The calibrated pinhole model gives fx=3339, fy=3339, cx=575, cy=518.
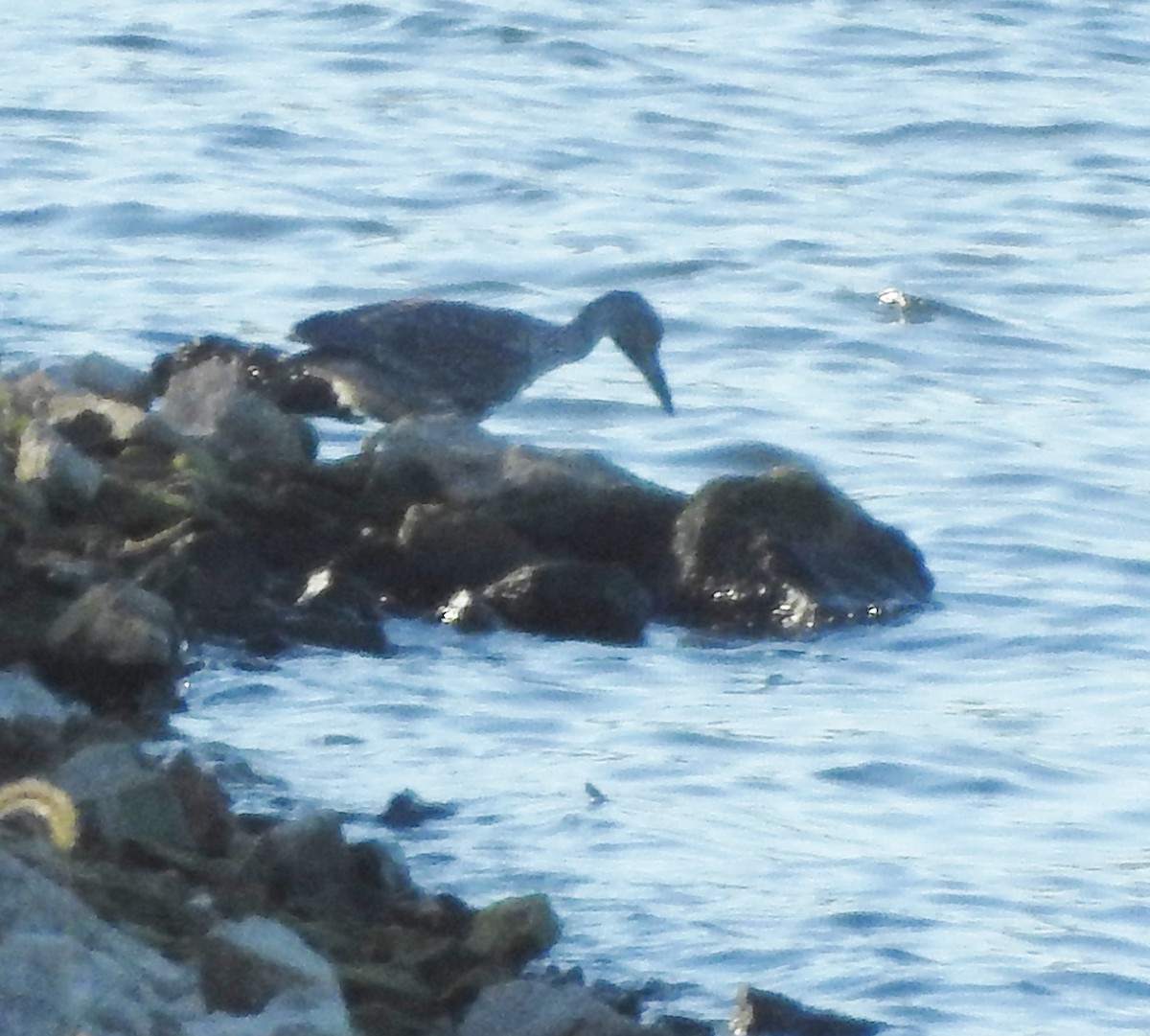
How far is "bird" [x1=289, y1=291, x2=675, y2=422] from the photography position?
10.4m

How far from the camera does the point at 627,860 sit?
710cm

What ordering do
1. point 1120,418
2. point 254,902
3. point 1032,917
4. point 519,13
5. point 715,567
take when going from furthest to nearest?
point 519,13 → point 1120,418 → point 715,567 → point 1032,917 → point 254,902

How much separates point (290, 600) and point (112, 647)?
1.13 m

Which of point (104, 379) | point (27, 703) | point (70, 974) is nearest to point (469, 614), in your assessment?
point (104, 379)

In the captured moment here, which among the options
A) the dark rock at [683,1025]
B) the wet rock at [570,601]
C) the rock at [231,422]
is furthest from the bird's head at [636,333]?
the dark rock at [683,1025]

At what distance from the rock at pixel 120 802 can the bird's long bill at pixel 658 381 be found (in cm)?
540

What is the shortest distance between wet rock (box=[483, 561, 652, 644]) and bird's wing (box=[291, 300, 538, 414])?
1.96 meters

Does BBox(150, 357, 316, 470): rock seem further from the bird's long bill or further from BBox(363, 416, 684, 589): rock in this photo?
the bird's long bill

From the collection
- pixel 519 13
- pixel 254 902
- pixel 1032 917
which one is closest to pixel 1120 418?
pixel 1032 917

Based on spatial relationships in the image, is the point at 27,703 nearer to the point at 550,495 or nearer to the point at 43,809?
the point at 43,809

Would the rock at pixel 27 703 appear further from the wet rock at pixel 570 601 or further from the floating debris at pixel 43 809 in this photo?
the wet rock at pixel 570 601

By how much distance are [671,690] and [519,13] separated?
Answer: 1055cm

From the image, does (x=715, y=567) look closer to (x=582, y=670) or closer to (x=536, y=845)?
(x=582, y=670)

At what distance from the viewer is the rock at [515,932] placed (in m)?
6.02
